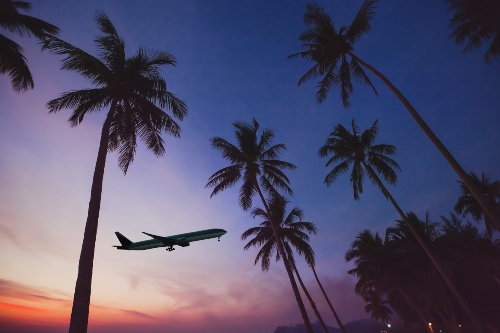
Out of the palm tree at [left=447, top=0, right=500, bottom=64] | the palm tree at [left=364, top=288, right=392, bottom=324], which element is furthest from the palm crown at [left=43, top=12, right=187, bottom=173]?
the palm tree at [left=364, top=288, right=392, bottom=324]

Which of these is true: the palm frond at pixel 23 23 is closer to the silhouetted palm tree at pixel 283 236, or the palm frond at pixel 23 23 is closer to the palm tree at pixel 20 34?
the palm tree at pixel 20 34

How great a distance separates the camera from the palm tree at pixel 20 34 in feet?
38.5

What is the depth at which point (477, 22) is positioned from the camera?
18.5m

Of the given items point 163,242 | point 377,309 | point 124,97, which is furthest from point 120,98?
point 377,309

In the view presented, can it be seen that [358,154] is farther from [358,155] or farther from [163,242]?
[163,242]

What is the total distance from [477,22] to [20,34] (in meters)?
27.7

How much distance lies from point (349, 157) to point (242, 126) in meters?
11.2

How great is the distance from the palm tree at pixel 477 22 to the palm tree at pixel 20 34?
24.8m

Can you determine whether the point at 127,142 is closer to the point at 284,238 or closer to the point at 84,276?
the point at 84,276

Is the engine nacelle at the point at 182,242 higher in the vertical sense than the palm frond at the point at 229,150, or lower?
lower

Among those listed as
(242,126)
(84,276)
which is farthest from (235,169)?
(84,276)

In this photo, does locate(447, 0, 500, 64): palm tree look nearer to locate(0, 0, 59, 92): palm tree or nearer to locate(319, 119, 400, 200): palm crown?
locate(319, 119, 400, 200): palm crown

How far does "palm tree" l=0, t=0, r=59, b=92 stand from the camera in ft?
38.5

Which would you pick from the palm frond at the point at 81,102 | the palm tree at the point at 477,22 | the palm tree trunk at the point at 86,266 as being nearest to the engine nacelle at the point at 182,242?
the palm tree trunk at the point at 86,266
